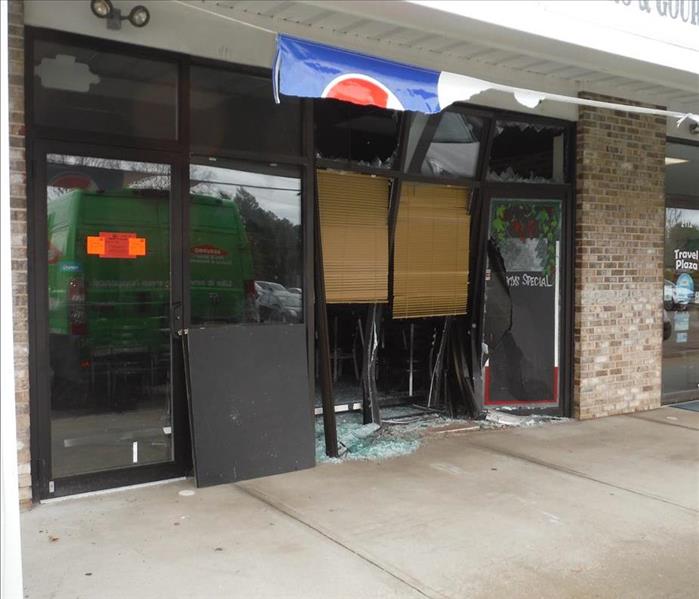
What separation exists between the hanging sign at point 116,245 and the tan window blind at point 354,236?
62.1 inches

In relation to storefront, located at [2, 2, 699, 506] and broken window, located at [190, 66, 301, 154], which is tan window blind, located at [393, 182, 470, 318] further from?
broken window, located at [190, 66, 301, 154]

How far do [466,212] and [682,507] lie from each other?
10.9ft

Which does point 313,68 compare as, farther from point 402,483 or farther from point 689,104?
point 689,104

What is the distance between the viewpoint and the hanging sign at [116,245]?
15.1 feet

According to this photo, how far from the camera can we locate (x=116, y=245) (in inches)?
184

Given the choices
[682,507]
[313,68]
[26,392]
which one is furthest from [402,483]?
[313,68]

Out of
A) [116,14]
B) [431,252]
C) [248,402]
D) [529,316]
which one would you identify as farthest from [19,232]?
[529,316]

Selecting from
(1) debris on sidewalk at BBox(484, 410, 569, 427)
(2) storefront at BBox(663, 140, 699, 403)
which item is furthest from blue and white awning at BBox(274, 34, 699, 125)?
(2) storefront at BBox(663, 140, 699, 403)

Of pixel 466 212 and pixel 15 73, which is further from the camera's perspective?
pixel 466 212

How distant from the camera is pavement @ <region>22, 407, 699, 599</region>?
3.41 m

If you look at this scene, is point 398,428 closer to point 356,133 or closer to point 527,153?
point 356,133

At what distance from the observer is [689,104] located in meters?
7.52

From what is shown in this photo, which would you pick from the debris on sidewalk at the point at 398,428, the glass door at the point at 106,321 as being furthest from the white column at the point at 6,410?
the debris on sidewalk at the point at 398,428

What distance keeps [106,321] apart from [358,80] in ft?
7.77
